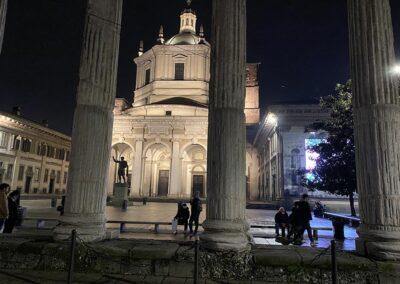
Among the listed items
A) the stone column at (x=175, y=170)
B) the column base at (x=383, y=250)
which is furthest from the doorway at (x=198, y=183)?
the column base at (x=383, y=250)

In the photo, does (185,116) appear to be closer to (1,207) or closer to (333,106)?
(333,106)

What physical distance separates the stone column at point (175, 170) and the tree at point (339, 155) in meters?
19.4

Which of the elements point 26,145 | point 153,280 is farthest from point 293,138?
point 26,145

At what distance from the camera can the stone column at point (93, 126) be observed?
603 cm

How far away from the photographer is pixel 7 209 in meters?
7.68

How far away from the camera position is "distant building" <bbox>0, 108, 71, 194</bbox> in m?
36.4

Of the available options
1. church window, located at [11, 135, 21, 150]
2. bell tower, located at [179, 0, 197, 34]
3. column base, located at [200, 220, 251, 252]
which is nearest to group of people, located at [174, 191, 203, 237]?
column base, located at [200, 220, 251, 252]

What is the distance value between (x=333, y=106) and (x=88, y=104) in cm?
1443

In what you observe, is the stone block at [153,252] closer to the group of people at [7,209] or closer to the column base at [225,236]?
the column base at [225,236]

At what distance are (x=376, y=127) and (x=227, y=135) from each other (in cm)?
262

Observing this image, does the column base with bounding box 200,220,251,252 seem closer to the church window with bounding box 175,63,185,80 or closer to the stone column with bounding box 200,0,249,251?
the stone column with bounding box 200,0,249,251

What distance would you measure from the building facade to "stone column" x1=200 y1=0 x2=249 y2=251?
28971 mm

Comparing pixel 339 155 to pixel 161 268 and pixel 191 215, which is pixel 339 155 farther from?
pixel 161 268

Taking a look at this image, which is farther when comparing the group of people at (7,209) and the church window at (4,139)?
the church window at (4,139)
